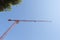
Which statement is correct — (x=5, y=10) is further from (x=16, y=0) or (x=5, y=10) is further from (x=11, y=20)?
(x=11, y=20)

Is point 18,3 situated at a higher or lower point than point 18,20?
lower

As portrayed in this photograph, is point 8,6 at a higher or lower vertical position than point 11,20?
lower

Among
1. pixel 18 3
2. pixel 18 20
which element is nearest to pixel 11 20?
pixel 18 20

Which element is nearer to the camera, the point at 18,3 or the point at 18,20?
the point at 18,3

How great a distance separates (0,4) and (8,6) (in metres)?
1.24

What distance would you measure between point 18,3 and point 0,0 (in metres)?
3.50

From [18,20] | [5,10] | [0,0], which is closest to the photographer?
[0,0]

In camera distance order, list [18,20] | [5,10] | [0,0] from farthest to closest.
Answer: [18,20] < [5,10] < [0,0]

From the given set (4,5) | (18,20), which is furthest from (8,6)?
(18,20)

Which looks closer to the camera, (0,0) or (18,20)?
(0,0)

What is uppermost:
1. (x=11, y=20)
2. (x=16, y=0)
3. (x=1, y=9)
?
(x=11, y=20)

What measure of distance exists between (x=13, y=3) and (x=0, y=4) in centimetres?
222

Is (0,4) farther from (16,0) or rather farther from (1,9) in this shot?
(16,0)

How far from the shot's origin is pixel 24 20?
154 feet
